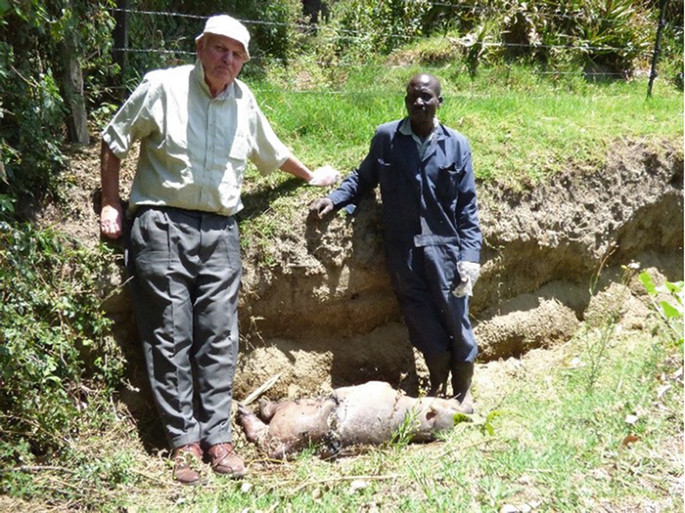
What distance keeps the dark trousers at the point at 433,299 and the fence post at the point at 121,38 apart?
8.34 ft

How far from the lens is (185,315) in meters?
4.89

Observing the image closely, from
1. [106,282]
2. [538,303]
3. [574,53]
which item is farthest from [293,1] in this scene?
[106,282]

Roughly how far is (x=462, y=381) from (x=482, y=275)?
101cm

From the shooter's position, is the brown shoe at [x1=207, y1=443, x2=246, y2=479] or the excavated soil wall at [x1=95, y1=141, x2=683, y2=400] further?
the excavated soil wall at [x1=95, y1=141, x2=683, y2=400]

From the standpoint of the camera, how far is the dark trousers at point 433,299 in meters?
5.52

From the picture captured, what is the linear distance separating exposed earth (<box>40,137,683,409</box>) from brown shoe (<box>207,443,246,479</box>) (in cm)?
80

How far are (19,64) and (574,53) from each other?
7409 mm

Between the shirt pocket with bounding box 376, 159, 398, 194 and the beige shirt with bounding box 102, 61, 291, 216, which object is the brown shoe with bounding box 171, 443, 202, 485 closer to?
the beige shirt with bounding box 102, 61, 291, 216

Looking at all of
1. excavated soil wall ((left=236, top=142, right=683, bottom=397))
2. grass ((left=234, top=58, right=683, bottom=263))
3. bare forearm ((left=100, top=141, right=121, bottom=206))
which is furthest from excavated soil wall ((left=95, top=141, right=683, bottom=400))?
bare forearm ((left=100, top=141, right=121, bottom=206))

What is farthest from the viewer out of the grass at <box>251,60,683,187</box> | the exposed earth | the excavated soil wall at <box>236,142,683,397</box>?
the grass at <box>251,60,683,187</box>

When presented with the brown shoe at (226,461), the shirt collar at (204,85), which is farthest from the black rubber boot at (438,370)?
the shirt collar at (204,85)

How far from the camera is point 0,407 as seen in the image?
4.48 meters

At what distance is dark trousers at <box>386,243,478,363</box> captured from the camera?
5.52 meters

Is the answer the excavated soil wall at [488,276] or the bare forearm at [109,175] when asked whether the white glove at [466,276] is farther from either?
the bare forearm at [109,175]
